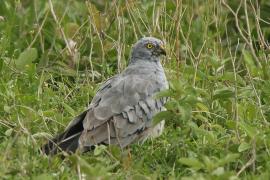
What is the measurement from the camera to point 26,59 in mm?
9438

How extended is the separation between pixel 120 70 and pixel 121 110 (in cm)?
144

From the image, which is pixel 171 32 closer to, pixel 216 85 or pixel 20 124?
pixel 216 85

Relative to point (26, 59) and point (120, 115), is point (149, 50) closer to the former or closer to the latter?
point (120, 115)

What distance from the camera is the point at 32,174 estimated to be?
23.1ft

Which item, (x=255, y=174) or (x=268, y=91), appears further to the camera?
(x=268, y=91)

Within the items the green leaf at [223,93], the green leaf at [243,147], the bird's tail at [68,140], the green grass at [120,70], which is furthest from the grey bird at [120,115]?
the green leaf at [243,147]

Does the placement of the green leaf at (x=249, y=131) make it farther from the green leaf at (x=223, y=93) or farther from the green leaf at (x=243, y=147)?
the green leaf at (x=223, y=93)

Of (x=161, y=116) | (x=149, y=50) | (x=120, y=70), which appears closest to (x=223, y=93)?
(x=161, y=116)

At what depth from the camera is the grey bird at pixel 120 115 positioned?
7832 millimetres

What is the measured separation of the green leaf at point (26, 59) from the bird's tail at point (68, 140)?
153 centimetres

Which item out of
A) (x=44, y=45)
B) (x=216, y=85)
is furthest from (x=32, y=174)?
(x=44, y=45)

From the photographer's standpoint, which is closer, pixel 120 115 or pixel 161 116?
pixel 161 116

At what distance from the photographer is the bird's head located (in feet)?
29.3

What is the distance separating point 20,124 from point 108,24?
3.15 m
